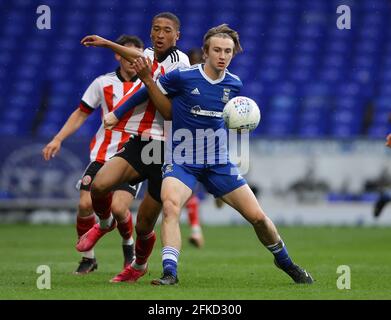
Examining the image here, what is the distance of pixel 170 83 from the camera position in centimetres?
830

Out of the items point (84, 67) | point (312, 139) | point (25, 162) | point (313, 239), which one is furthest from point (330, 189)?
point (84, 67)

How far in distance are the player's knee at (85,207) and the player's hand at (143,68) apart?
2.57 metres

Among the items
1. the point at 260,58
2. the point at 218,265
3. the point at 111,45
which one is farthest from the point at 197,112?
the point at 260,58

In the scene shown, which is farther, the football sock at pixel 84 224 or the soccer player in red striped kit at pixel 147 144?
the football sock at pixel 84 224

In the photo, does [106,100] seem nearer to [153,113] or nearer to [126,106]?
[153,113]

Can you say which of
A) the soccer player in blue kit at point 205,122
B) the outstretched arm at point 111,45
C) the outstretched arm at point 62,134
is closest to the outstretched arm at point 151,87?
the soccer player in blue kit at point 205,122

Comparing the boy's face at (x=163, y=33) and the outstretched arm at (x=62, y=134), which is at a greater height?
the boy's face at (x=163, y=33)

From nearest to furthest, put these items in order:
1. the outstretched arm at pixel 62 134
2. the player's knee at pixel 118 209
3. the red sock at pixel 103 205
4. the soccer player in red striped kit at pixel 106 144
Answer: the red sock at pixel 103 205 < the outstretched arm at pixel 62 134 < the player's knee at pixel 118 209 < the soccer player in red striped kit at pixel 106 144

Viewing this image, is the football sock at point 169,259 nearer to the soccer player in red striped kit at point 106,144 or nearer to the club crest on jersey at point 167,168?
the club crest on jersey at point 167,168

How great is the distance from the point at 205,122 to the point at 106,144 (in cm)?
259

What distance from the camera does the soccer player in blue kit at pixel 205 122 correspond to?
27.0ft

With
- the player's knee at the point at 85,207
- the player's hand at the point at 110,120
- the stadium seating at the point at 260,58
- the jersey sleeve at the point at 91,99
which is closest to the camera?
the player's hand at the point at 110,120

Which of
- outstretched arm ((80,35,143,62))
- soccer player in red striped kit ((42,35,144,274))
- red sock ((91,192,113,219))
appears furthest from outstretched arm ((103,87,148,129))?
soccer player in red striped kit ((42,35,144,274))

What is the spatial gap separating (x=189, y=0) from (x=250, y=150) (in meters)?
7.36
